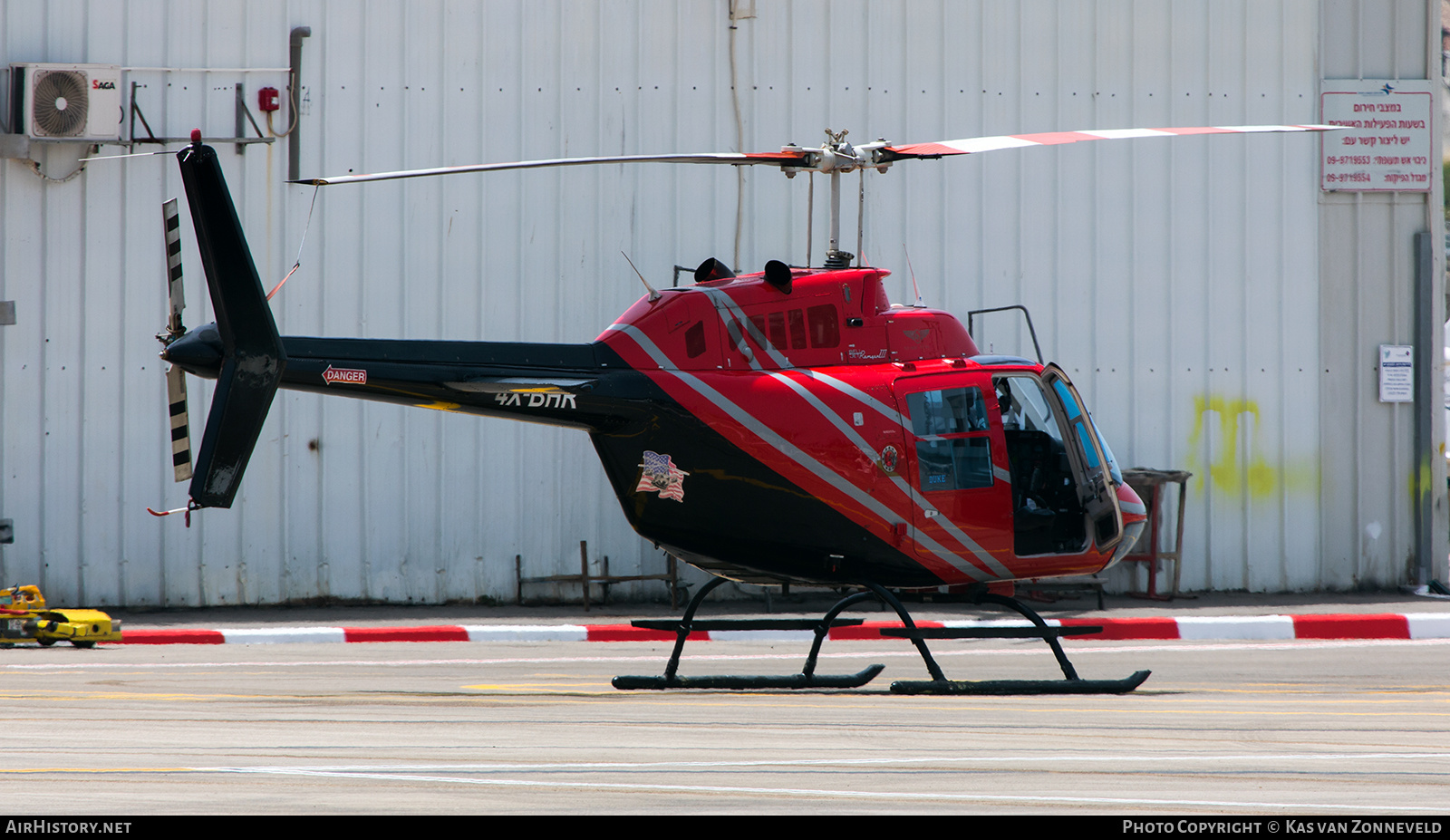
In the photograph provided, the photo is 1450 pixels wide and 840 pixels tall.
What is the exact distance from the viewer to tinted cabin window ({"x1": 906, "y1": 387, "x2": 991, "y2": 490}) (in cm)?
661

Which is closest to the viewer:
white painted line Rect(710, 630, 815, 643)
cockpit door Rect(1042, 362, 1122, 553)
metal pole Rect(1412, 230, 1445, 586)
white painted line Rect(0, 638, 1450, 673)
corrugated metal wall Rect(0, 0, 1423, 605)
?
cockpit door Rect(1042, 362, 1122, 553)

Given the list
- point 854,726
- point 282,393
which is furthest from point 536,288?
point 854,726

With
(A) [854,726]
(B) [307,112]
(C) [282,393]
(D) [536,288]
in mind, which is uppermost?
(B) [307,112]

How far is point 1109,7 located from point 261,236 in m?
9.17

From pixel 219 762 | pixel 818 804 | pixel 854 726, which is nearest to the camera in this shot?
pixel 818 804

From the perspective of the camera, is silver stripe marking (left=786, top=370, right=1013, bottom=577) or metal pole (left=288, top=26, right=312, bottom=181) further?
metal pole (left=288, top=26, right=312, bottom=181)

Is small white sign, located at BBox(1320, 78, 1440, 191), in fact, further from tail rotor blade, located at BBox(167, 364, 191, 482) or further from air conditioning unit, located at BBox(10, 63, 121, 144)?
air conditioning unit, located at BBox(10, 63, 121, 144)

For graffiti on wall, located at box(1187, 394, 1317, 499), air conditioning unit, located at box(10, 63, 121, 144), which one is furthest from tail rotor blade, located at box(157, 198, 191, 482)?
graffiti on wall, located at box(1187, 394, 1317, 499)

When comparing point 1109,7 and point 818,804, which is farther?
point 1109,7

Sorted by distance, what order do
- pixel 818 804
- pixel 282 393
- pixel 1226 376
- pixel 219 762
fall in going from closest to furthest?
pixel 818 804, pixel 219 762, pixel 282 393, pixel 1226 376

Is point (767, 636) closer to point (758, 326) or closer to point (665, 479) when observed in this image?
point (665, 479)

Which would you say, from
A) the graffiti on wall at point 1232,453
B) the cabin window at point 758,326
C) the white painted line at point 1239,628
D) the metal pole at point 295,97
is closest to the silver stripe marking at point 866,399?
the cabin window at point 758,326

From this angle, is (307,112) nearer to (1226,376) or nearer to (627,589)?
(627,589)

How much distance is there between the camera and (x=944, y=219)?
12.9 meters
